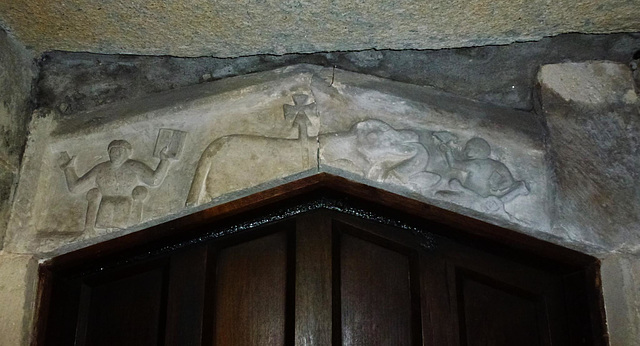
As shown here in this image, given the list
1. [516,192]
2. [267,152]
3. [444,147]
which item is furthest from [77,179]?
[516,192]

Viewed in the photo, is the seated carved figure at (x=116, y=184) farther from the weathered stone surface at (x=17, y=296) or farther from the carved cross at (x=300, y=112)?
the carved cross at (x=300, y=112)

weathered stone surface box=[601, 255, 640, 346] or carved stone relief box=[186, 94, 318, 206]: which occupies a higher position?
carved stone relief box=[186, 94, 318, 206]

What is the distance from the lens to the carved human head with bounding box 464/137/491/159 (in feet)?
4.60

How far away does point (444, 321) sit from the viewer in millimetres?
1433

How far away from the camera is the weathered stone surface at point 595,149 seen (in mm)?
1341

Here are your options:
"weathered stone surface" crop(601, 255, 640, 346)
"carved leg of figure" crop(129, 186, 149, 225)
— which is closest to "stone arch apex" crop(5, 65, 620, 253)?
"carved leg of figure" crop(129, 186, 149, 225)

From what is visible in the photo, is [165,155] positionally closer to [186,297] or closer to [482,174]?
[186,297]

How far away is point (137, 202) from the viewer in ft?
4.62

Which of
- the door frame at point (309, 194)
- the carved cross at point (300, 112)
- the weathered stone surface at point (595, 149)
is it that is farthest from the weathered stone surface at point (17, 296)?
the weathered stone surface at point (595, 149)

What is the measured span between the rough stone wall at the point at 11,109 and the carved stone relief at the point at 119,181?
10cm

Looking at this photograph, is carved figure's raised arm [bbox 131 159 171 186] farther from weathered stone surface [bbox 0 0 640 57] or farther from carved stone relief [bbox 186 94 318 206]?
weathered stone surface [bbox 0 0 640 57]

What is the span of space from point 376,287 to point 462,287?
19cm

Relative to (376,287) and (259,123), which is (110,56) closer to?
(259,123)

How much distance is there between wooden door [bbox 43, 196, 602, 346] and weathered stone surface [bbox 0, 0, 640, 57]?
0.40 m
